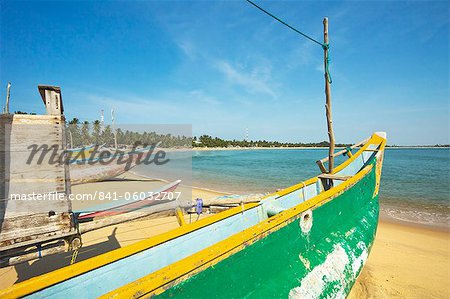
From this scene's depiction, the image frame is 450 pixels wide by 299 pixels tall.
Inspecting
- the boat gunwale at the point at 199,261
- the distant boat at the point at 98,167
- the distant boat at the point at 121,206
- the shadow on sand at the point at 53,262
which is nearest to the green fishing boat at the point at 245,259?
the boat gunwale at the point at 199,261

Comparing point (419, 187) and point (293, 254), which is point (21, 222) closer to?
point (293, 254)

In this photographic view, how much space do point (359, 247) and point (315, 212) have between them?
1.76 metres

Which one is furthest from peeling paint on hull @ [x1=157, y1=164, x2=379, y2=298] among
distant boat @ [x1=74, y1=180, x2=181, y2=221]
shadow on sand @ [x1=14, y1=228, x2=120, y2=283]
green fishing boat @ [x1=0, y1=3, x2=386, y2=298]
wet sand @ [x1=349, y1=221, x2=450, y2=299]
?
shadow on sand @ [x1=14, y1=228, x2=120, y2=283]

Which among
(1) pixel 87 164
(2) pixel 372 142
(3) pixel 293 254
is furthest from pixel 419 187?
(1) pixel 87 164

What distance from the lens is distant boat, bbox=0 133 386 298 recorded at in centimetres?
162

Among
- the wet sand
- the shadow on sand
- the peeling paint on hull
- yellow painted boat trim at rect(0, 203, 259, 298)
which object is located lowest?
the wet sand

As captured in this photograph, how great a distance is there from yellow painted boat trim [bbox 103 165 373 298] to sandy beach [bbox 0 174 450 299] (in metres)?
1.68

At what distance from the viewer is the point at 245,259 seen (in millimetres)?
2141

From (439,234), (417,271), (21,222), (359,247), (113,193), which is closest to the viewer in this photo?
(21,222)

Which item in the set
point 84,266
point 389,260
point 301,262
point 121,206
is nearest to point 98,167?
point 121,206

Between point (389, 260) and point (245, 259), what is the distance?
178 inches

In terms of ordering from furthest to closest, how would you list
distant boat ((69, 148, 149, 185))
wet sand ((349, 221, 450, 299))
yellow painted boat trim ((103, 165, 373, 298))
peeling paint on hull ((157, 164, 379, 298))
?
distant boat ((69, 148, 149, 185)), wet sand ((349, 221, 450, 299)), peeling paint on hull ((157, 164, 379, 298)), yellow painted boat trim ((103, 165, 373, 298))

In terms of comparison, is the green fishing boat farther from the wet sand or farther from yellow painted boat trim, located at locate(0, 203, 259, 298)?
the wet sand

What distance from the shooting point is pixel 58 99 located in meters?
2.79
